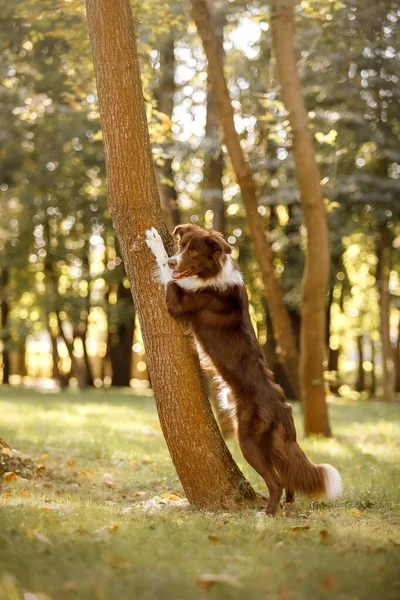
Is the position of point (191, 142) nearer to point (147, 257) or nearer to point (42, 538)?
point (147, 257)

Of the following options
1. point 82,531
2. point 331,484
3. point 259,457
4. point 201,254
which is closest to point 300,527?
point 259,457

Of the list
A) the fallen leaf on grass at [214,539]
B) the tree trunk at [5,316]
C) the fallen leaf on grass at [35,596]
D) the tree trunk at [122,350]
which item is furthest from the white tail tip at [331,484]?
the tree trunk at [5,316]

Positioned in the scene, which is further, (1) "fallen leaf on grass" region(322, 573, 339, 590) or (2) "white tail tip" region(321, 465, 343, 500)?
(2) "white tail tip" region(321, 465, 343, 500)

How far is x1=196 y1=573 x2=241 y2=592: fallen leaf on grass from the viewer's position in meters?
3.82

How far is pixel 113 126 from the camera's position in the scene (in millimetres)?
6258

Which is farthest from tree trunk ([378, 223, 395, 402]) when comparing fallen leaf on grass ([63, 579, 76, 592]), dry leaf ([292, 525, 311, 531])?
fallen leaf on grass ([63, 579, 76, 592])

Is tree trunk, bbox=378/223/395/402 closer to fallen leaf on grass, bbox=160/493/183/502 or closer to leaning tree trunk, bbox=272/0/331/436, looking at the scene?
leaning tree trunk, bbox=272/0/331/436

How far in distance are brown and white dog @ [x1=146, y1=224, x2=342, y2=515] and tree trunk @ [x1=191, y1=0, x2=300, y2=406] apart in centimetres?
556

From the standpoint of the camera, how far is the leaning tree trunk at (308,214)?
1145cm

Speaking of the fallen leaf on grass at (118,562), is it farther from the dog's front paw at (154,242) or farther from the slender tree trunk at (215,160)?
the slender tree trunk at (215,160)

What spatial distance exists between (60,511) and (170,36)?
569 inches

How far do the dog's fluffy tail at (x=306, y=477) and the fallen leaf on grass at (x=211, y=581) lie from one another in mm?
2456

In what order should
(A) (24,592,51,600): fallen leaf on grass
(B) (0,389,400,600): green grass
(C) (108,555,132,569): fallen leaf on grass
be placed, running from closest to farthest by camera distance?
(A) (24,592,51,600): fallen leaf on grass, (B) (0,389,400,600): green grass, (C) (108,555,132,569): fallen leaf on grass

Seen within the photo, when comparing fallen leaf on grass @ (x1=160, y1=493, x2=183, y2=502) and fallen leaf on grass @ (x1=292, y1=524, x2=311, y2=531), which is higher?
fallen leaf on grass @ (x1=292, y1=524, x2=311, y2=531)
